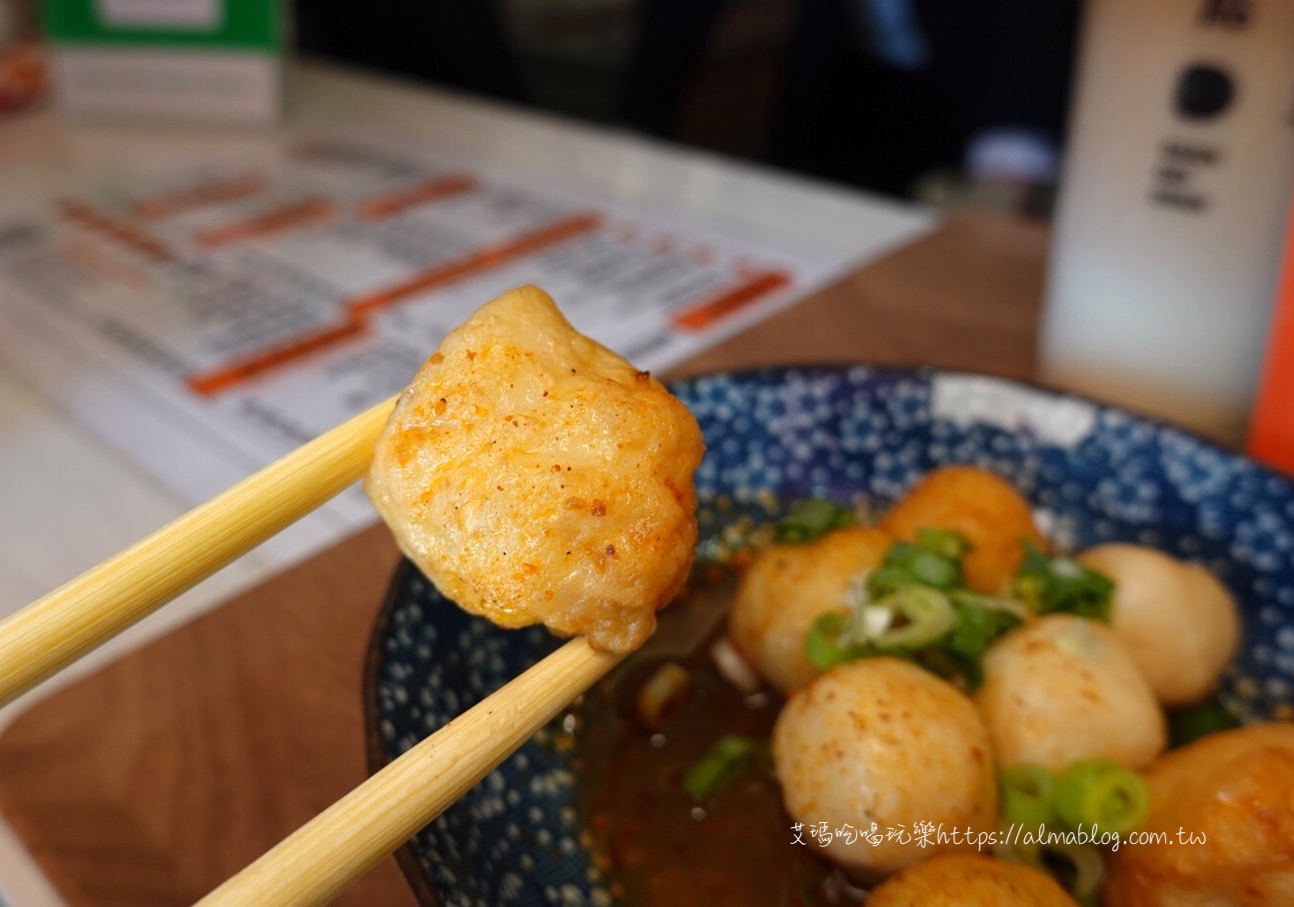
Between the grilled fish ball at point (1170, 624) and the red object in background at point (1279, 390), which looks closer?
the grilled fish ball at point (1170, 624)

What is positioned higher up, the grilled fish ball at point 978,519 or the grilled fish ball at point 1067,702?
the grilled fish ball at point 978,519

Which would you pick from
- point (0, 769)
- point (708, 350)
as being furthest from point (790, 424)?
point (0, 769)

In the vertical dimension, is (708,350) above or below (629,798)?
above

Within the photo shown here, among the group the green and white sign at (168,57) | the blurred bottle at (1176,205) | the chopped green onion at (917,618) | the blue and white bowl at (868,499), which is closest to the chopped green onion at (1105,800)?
the chopped green onion at (917,618)

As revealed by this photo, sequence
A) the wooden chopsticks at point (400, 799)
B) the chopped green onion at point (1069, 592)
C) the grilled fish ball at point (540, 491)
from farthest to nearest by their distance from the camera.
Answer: the chopped green onion at point (1069, 592) → the grilled fish ball at point (540, 491) → the wooden chopsticks at point (400, 799)

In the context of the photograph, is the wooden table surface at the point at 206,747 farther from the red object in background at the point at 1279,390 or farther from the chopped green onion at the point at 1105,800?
the red object in background at the point at 1279,390

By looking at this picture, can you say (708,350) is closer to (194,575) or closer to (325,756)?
(325,756)

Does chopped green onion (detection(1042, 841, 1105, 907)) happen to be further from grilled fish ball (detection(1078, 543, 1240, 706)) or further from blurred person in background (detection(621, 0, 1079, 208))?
blurred person in background (detection(621, 0, 1079, 208))
